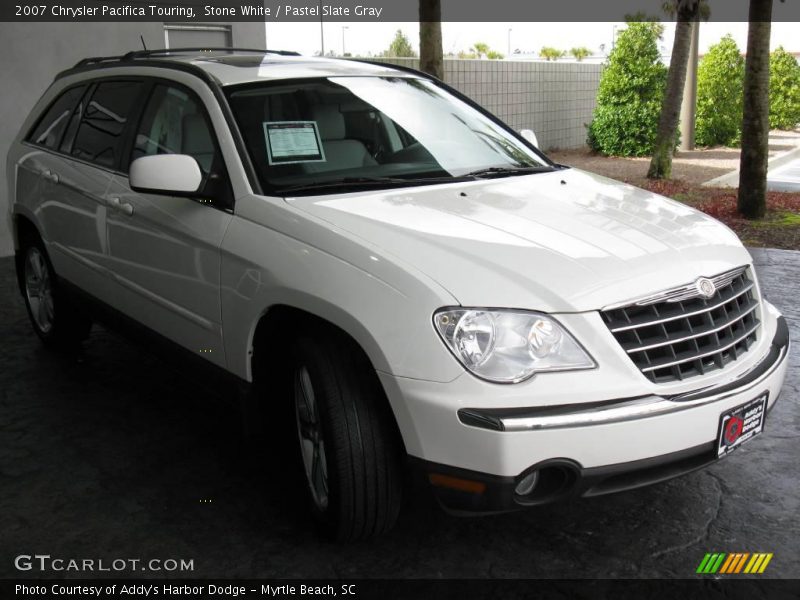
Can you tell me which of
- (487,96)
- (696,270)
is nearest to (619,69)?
(487,96)

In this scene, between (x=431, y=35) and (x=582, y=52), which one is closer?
(x=431, y=35)

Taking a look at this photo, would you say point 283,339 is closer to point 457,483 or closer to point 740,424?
point 457,483

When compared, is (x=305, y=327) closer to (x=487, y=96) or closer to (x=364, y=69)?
(x=364, y=69)

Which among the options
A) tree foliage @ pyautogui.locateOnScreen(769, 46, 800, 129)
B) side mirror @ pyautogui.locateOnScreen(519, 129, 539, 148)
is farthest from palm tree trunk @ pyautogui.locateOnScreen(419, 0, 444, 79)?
tree foliage @ pyautogui.locateOnScreen(769, 46, 800, 129)

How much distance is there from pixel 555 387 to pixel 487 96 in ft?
48.6

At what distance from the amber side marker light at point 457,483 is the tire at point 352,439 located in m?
0.24

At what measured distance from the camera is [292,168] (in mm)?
3588

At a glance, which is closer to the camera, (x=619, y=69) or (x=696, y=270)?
(x=696, y=270)

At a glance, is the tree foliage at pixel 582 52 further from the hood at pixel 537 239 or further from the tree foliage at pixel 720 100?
the hood at pixel 537 239

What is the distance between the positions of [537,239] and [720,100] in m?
20.9

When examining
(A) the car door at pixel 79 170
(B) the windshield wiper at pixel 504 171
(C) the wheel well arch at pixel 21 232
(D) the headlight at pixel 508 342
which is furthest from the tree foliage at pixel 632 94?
(D) the headlight at pixel 508 342

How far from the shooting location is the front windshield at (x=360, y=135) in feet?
11.9

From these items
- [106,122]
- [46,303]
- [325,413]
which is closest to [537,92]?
[46,303]

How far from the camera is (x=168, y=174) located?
340cm
